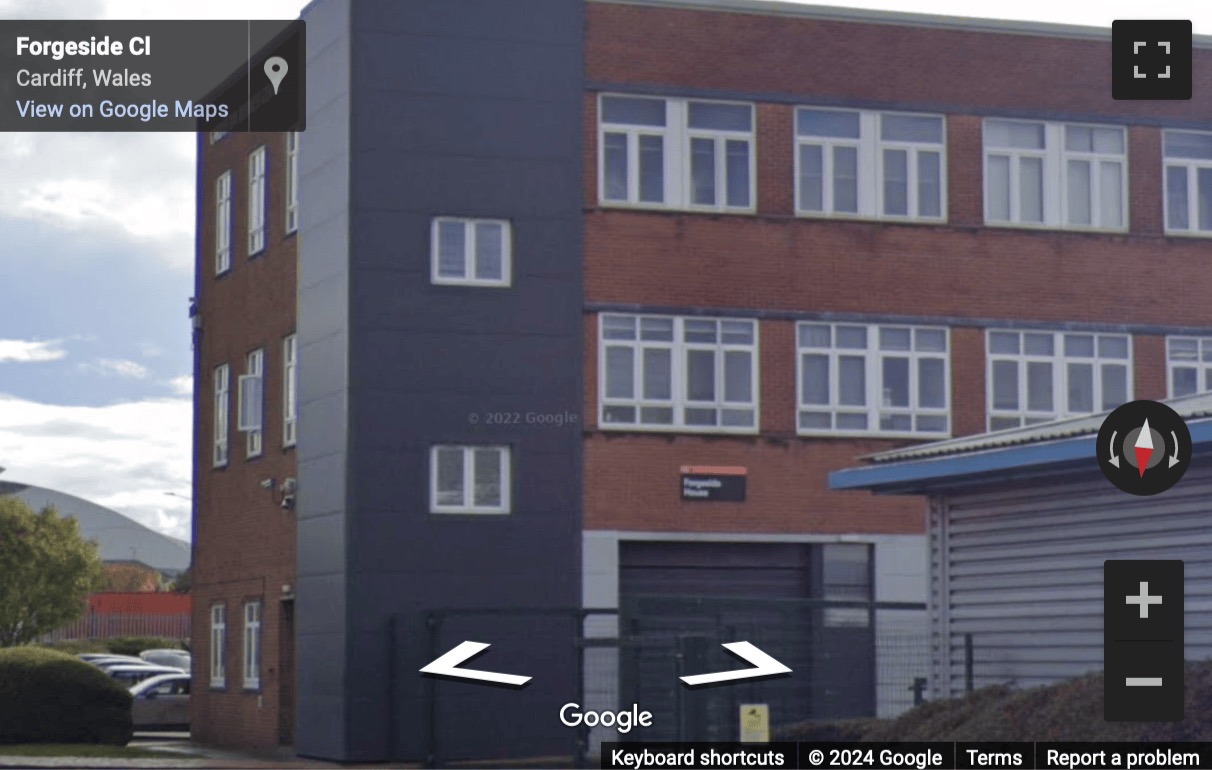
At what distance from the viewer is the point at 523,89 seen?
105 feet

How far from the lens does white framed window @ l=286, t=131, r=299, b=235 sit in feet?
113

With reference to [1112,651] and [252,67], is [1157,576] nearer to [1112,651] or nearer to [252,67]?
[1112,651]

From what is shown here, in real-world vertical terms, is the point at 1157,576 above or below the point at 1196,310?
below

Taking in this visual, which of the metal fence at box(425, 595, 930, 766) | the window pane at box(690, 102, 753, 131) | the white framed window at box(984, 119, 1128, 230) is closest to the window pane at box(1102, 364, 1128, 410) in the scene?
the white framed window at box(984, 119, 1128, 230)

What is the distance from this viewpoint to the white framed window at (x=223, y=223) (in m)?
39.1

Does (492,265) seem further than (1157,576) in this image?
Yes

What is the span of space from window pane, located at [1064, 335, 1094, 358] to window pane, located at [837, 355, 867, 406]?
3.75 meters

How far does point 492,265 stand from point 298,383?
4.14m

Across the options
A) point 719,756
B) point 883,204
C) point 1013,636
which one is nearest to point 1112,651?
point 719,756

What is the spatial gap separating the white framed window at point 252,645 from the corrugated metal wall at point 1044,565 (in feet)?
48.5

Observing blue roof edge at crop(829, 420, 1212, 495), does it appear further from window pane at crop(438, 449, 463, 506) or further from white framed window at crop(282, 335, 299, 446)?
white framed window at crop(282, 335, 299, 446)

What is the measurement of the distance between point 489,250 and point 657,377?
11.2 feet

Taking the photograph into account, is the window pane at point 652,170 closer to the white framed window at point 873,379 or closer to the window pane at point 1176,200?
the white framed window at point 873,379

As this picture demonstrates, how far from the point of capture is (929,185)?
3472 cm
